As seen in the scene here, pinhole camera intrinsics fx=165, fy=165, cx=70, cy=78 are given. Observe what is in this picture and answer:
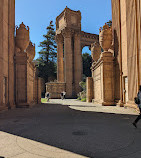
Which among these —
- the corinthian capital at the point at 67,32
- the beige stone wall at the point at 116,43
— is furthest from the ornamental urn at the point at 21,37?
the corinthian capital at the point at 67,32

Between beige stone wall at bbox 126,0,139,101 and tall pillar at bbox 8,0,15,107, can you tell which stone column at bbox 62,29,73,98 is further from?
beige stone wall at bbox 126,0,139,101

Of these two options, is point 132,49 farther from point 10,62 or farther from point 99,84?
point 10,62

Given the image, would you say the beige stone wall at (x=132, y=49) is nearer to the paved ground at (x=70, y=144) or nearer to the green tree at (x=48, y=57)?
the paved ground at (x=70, y=144)

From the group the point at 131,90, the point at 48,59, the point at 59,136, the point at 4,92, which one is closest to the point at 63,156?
the point at 59,136

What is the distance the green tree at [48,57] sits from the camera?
53.4m

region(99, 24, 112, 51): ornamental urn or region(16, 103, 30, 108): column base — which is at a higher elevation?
region(99, 24, 112, 51): ornamental urn

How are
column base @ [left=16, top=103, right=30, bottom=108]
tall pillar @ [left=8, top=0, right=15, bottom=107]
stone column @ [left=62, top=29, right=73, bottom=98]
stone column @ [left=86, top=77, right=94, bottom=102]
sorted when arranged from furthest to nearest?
stone column @ [left=62, top=29, right=73, bottom=98]
stone column @ [left=86, top=77, right=94, bottom=102]
column base @ [left=16, top=103, right=30, bottom=108]
tall pillar @ [left=8, top=0, right=15, bottom=107]

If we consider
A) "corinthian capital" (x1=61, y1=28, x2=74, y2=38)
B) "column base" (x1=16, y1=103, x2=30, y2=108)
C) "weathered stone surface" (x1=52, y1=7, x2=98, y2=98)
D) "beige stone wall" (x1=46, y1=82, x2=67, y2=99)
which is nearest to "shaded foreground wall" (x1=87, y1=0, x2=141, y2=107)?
"column base" (x1=16, y1=103, x2=30, y2=108)

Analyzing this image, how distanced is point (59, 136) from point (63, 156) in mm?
1537

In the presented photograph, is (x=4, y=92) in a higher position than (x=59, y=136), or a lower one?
higher

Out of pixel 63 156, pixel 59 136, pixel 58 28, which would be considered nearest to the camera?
pixel 63 156

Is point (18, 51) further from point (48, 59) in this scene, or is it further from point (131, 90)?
point (48, 59)

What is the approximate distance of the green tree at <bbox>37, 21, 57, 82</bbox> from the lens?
53.4 m

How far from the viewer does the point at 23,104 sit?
46.9ft
